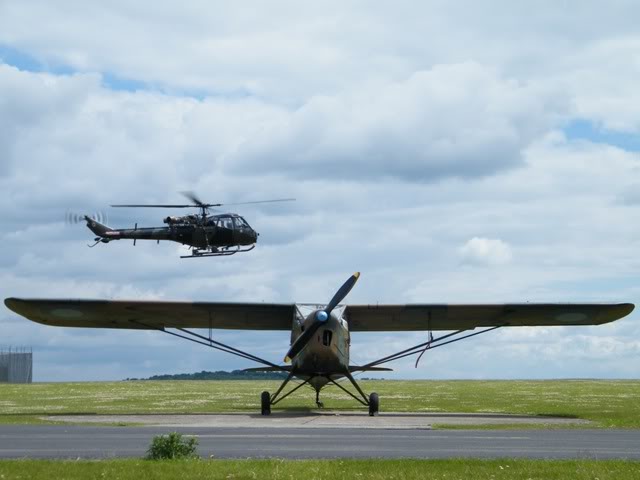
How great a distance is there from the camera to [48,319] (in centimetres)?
2939

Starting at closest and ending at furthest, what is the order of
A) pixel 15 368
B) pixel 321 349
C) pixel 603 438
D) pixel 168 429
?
pixel 603 438 → pixel 168 429 → pixel 321 349 → pixel 15 368

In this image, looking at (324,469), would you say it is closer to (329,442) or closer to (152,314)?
(329,442)

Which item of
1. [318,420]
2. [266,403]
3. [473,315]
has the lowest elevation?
[318,420]

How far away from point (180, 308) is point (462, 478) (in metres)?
18.9

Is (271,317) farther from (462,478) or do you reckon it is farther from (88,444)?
(462,478)

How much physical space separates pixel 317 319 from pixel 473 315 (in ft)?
24.5

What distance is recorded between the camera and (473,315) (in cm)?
3098

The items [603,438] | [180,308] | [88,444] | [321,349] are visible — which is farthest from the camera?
[180,308]

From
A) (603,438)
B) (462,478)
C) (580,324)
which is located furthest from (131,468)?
(580,324)

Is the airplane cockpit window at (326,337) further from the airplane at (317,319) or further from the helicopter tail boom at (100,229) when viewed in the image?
the helicopter tail boom at (100,229)

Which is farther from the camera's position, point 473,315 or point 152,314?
point 473,315

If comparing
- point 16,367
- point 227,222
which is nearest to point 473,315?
point 227,222

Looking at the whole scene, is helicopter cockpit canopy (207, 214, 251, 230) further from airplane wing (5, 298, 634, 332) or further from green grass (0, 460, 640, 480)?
green grass (0, 460, 640, 480)

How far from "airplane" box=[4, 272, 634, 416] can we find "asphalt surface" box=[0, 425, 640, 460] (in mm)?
6760
